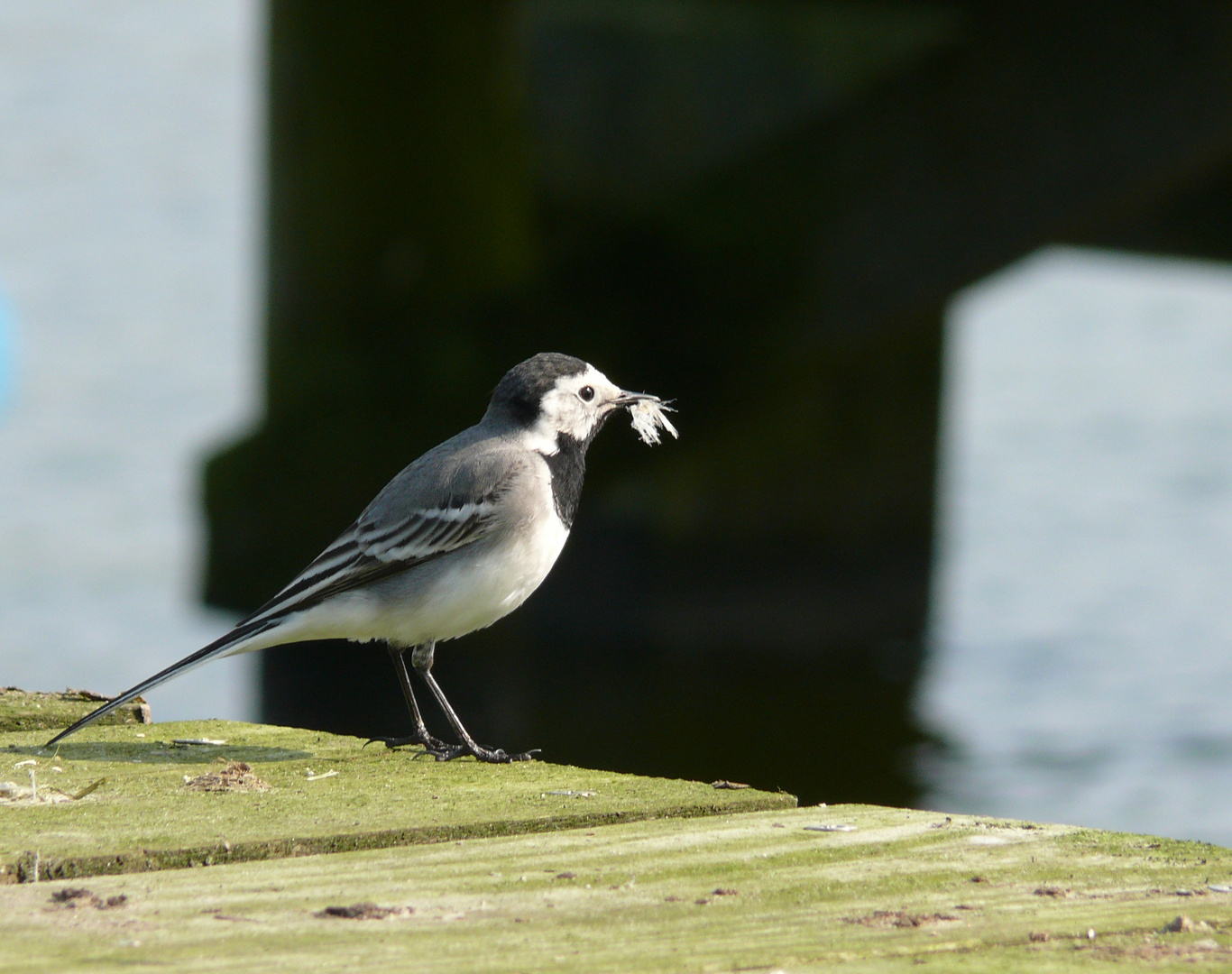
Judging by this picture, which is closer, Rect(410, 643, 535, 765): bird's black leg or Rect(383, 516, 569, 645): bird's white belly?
Rect(410, 643, 535, 765): bird's black leg

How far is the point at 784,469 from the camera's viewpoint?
1321 centimetres

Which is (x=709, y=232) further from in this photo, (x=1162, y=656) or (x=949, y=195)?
(x=1162, y=656)

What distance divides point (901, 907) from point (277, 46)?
9.19 m

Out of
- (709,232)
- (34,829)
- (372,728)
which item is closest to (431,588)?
(34,829)

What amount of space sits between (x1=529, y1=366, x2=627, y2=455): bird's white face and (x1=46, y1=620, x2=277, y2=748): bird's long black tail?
1075 mm

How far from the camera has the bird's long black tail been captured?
3918 millimetres

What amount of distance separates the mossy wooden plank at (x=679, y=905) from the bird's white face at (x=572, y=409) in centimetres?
261

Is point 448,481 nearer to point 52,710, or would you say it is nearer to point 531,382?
point 531,382

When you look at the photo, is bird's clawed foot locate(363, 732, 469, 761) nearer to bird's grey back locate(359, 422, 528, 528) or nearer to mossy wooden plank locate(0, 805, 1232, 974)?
bird's grey back locate(359, 422, 528, 528)

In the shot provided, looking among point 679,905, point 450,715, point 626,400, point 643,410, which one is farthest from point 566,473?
point 679,905

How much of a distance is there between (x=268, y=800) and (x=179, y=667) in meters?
1.38

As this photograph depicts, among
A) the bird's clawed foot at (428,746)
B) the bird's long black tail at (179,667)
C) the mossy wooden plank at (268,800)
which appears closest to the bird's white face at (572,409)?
the bird's clawed foot at (428,746)

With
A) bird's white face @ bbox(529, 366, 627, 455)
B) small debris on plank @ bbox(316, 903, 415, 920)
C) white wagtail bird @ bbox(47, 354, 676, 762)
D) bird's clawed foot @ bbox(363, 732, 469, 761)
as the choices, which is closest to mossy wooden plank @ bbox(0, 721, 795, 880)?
small debris on plank @ bbox(316, 903, 415, 920)

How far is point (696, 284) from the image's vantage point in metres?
10.7
